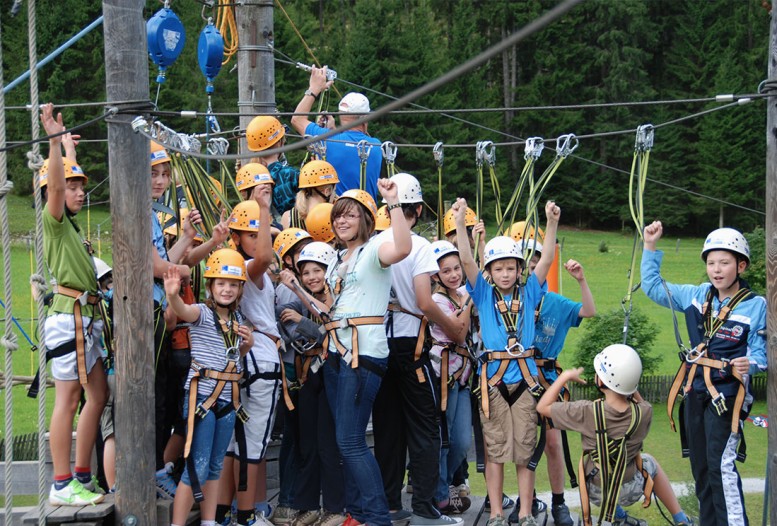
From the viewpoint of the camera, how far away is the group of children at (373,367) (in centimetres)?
520

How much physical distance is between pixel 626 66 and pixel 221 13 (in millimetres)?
34879

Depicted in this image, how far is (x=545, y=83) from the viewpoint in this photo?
44.0 meters

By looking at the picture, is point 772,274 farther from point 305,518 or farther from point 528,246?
point 305,518

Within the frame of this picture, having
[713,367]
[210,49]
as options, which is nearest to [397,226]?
[713,367]

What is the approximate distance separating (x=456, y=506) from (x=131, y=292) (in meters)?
2.55

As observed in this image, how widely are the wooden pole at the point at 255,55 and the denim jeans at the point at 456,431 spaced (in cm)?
343

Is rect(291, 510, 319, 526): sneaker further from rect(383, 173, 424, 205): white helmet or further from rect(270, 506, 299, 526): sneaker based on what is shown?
rect(383, 173, 424, 205): white helmet

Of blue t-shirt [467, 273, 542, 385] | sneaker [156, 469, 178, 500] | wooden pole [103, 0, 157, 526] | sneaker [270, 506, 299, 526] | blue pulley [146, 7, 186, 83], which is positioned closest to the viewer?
wooden pole [103, 0, 157, 526]

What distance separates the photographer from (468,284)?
570cm

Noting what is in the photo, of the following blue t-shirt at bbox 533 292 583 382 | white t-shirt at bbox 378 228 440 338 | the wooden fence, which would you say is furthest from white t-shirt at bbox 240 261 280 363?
the wooden fence

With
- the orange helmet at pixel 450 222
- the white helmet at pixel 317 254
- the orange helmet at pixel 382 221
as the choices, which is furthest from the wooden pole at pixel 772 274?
the white helmet at pixel 317 254

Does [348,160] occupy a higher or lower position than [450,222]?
higher

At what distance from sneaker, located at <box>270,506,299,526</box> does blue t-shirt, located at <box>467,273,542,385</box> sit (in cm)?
148

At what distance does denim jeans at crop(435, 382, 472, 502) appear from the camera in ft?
19.6
